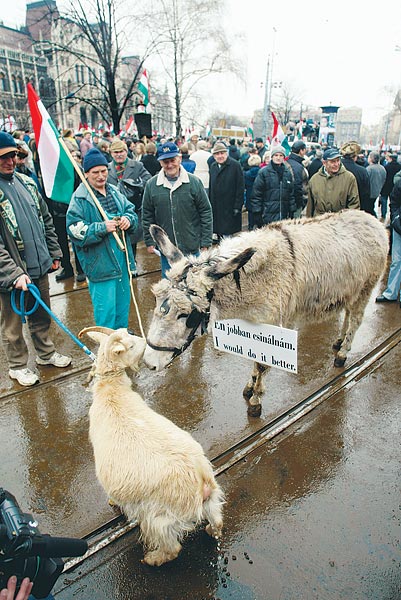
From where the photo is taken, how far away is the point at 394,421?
4035 millimetres

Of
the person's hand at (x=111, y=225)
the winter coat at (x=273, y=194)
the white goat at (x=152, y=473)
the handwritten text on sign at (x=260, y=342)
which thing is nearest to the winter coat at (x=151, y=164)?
the winter coat at (x=273, y=194)

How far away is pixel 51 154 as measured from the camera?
4367 millimetres

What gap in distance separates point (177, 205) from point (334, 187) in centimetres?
255

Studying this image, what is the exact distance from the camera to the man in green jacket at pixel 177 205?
5250 millimetres

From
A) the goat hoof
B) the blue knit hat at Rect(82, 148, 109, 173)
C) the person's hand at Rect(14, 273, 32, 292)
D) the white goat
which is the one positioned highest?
the blue knit hat at Rect(82, 148, 109, 173)

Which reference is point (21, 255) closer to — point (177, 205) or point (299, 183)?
point (177, 205)

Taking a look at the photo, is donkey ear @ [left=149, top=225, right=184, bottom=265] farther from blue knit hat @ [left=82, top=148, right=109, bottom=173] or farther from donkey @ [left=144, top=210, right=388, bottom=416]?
blue knit hat @ [left=82, top=148, right=109, bottom=173]

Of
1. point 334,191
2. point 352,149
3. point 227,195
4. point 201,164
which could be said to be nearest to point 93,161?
point 334,191

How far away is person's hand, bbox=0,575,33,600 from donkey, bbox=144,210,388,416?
5.75 ft

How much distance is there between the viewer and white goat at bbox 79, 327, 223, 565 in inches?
90.0

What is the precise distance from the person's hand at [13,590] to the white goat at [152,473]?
741 millimetres

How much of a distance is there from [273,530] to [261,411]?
1.38 meters

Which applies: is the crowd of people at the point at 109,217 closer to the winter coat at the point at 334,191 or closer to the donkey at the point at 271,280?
the winter coat at the point at 334,191

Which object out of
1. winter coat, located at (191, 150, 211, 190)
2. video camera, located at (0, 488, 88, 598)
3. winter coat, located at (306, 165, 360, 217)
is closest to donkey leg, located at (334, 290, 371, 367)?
winter coat, located at (306, 165, 360, 217)
